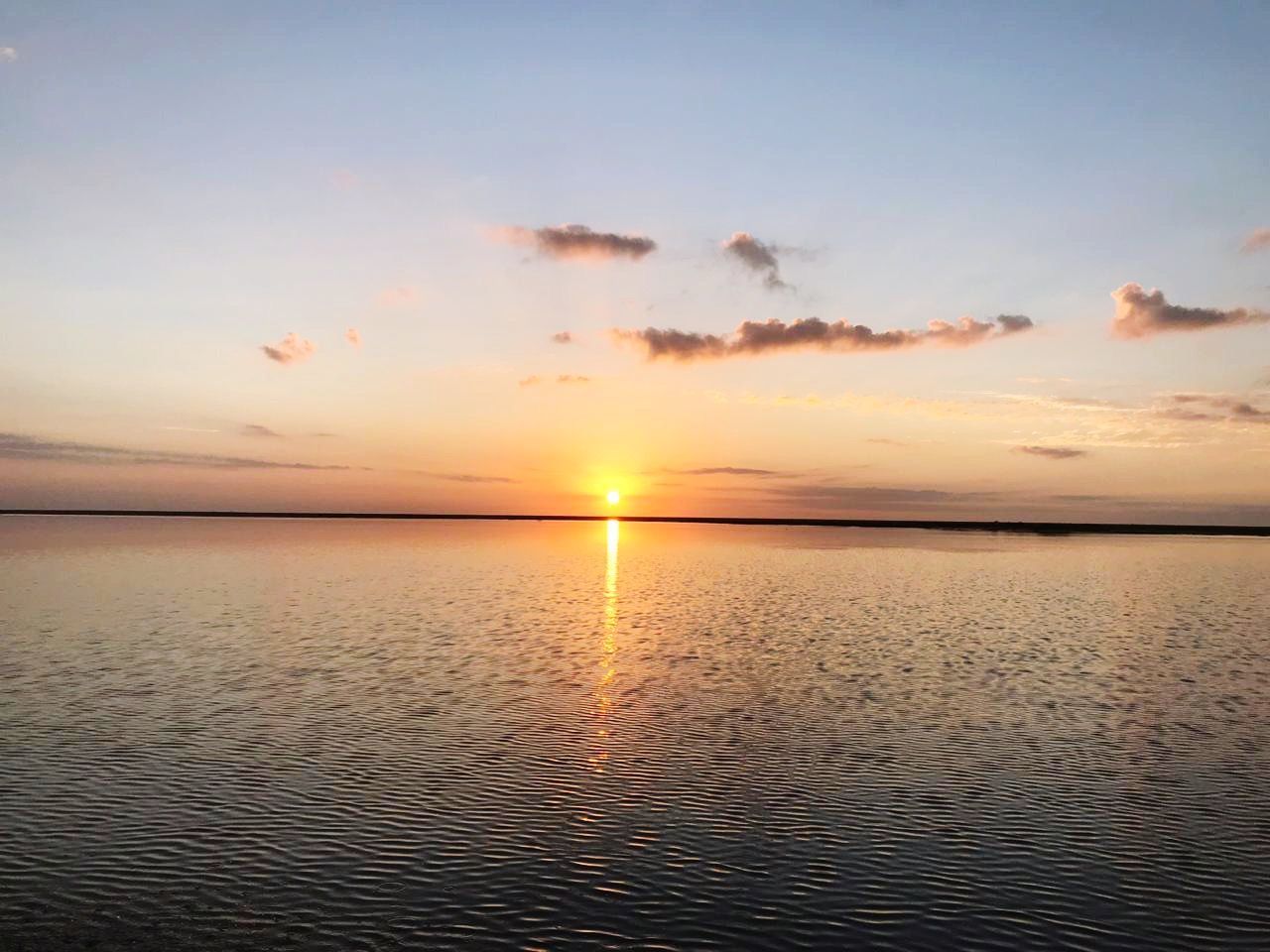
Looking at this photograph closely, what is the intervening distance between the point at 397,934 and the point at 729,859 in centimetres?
635

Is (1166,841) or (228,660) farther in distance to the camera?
(228,660)

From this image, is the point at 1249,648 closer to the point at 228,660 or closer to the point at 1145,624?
the point at 1145,624

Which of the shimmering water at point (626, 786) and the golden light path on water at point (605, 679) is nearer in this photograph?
the shimmering water at point (626, 786)

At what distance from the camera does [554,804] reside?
21.5 metres

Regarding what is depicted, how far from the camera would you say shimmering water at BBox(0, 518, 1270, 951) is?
1549 centimetres

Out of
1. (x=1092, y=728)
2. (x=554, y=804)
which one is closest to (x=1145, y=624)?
(x=1092, y=728)

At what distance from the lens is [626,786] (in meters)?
23.1

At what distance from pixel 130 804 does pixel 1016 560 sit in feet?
428

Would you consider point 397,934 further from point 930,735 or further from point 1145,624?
point 1145,624

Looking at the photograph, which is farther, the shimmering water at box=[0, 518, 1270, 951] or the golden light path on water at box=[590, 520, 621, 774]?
the golden light path on water at box=[590, 520, 621, 774]

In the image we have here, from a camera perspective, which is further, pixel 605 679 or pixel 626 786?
pixel 605 679

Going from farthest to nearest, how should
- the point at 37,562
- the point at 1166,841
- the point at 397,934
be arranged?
the point at 37,562
the point at 1166,841
the point at 397,934

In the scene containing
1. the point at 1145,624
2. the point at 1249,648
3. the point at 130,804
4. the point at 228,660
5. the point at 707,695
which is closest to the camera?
the point at 130,804

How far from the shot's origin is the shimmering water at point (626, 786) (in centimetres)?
1549
